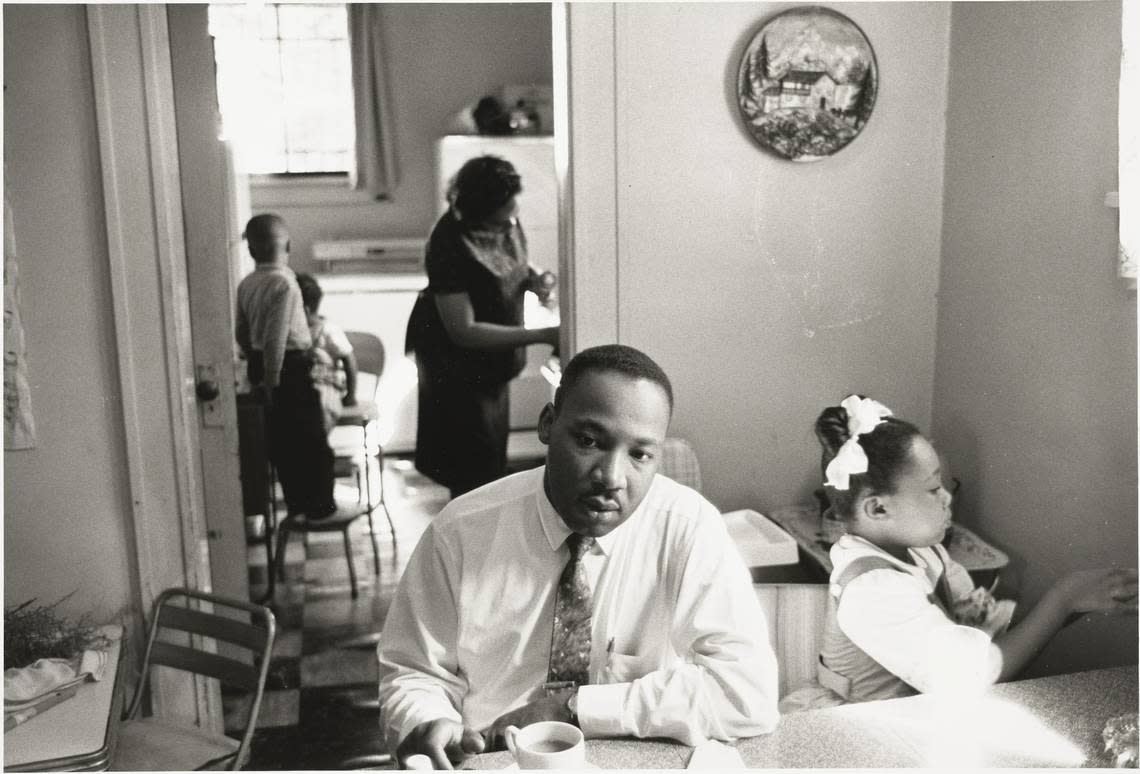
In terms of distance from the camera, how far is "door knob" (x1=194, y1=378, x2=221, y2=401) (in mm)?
2727

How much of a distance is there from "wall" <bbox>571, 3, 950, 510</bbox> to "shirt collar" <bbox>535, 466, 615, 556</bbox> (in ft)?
3.54

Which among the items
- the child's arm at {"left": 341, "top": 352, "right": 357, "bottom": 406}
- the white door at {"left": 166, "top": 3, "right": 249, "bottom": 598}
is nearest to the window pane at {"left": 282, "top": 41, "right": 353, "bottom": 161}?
the child's arm at {"left": 341, "top": 352, "right": 357, "bottom": 406}

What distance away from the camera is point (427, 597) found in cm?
157

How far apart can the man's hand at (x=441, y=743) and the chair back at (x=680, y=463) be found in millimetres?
1336

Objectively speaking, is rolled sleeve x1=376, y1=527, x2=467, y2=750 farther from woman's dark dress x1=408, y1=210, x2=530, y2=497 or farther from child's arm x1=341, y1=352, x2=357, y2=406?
child's arm x1=341, y1=352, x2=357, y2=406

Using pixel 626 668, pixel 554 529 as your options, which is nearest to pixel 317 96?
pixel 554 529

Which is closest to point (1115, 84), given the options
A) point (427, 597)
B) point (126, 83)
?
point (427, 597)

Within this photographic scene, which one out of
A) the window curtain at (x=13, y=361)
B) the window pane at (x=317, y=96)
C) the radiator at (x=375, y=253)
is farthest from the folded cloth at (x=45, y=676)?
the window pane at (x=317, y=96)

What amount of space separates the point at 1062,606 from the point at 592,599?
2.88 feet

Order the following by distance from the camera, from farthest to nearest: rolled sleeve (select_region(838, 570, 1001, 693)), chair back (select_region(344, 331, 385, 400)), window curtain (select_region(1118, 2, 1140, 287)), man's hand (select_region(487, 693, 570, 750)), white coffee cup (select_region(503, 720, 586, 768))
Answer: chair back (select_region(344, 331, 385, 400)) → window curtain (select_region(1118, 2, 1140, 287)) → rolled sleeve (select_region(838, 570, 1001, 693)) → man's hand (select_region(487, 693, 570, 750)) → white coffee cup (select_region(503, 720, 586, 768))

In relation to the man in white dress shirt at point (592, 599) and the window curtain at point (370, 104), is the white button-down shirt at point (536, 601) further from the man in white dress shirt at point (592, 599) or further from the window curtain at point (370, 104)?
the window curtain at point (370, 104)

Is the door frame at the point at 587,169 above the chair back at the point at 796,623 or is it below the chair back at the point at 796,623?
above

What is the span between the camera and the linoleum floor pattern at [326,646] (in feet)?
9.88

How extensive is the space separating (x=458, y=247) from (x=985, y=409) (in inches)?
59.7
